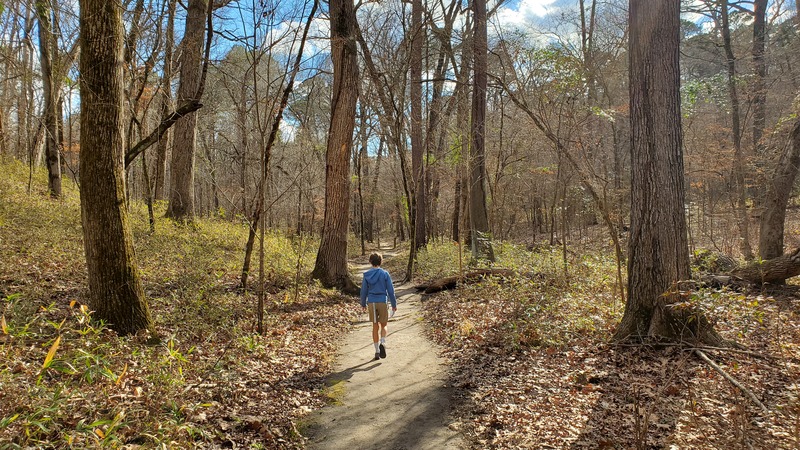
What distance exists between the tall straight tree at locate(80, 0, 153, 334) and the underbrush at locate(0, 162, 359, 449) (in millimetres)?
470

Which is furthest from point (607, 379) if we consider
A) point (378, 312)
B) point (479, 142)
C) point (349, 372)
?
point (479, 142)

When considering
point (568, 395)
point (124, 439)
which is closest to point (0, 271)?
point (124, 439)

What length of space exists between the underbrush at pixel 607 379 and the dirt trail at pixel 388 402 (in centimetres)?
29

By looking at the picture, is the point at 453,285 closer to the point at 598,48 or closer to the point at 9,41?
the point at 598,48

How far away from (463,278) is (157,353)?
8.19m

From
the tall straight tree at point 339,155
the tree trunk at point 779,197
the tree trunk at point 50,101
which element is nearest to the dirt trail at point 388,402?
the tall straight tree at point 339,155

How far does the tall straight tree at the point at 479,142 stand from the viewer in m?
13.3

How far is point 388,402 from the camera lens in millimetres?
4859

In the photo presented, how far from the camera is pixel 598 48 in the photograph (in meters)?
12.2

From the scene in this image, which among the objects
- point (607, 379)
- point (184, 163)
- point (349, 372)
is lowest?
point (349, 372)

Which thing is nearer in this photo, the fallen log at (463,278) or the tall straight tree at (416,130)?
the fallen log at (463,278)

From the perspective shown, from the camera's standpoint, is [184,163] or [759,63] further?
[759,63]

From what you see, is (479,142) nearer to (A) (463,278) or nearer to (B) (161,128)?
(A) (463,278)

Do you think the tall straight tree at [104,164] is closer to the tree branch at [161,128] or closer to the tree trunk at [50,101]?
the tree branch at [161,128]
